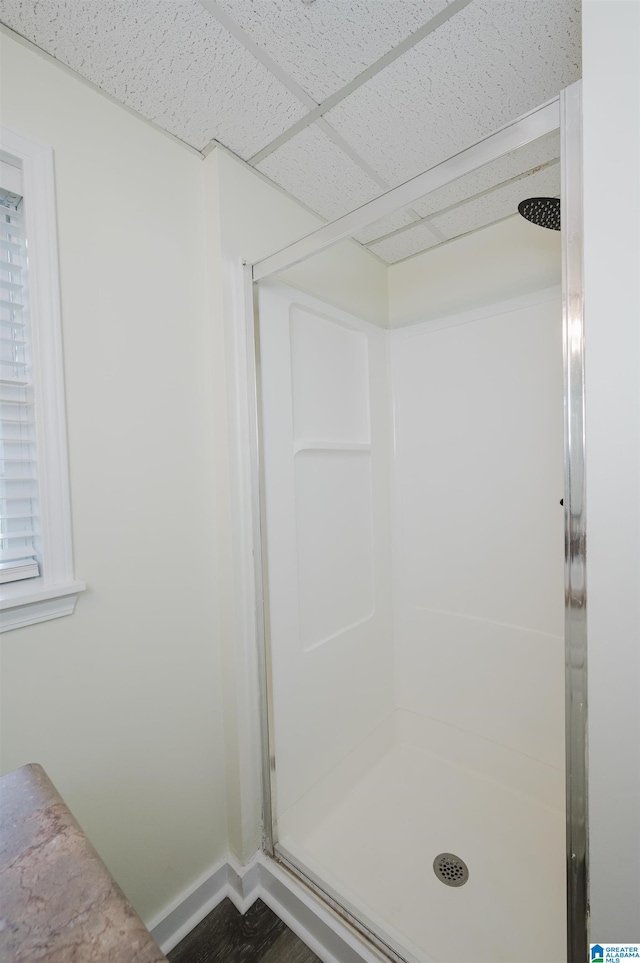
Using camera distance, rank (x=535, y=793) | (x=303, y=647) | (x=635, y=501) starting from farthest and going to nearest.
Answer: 1. (x=535, y=793)
2. (x=303, y=647)
3. (x=635, y=501)

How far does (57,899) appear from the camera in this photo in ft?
1.63

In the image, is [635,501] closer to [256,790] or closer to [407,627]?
[256,790]

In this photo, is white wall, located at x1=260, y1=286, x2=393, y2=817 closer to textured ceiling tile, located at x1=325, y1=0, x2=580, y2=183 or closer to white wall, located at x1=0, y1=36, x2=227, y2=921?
white wall, located at x1=0, y1=36, x2=227, y2=921

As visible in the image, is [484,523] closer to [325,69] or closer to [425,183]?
[425,183]

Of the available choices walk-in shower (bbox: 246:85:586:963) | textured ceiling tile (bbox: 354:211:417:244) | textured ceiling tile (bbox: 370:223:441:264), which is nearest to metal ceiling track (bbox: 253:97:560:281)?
walk-in shower (bbox: 246:85:586:963)

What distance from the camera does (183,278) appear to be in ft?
4.05

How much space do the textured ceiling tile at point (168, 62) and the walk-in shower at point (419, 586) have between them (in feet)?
1.17

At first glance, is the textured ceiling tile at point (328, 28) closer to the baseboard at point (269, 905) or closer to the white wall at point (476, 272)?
the white wall at point (476, 272)

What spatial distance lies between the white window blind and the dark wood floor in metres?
1.16

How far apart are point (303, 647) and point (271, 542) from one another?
17.1 inches

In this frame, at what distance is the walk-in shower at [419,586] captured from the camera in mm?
1297

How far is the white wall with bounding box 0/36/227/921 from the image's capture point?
0.98 metres

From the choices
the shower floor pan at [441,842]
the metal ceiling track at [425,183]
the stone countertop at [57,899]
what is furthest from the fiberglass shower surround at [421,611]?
the stone countertop at [57,899]

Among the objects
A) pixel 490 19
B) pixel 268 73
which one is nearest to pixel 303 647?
pixel 268 73
